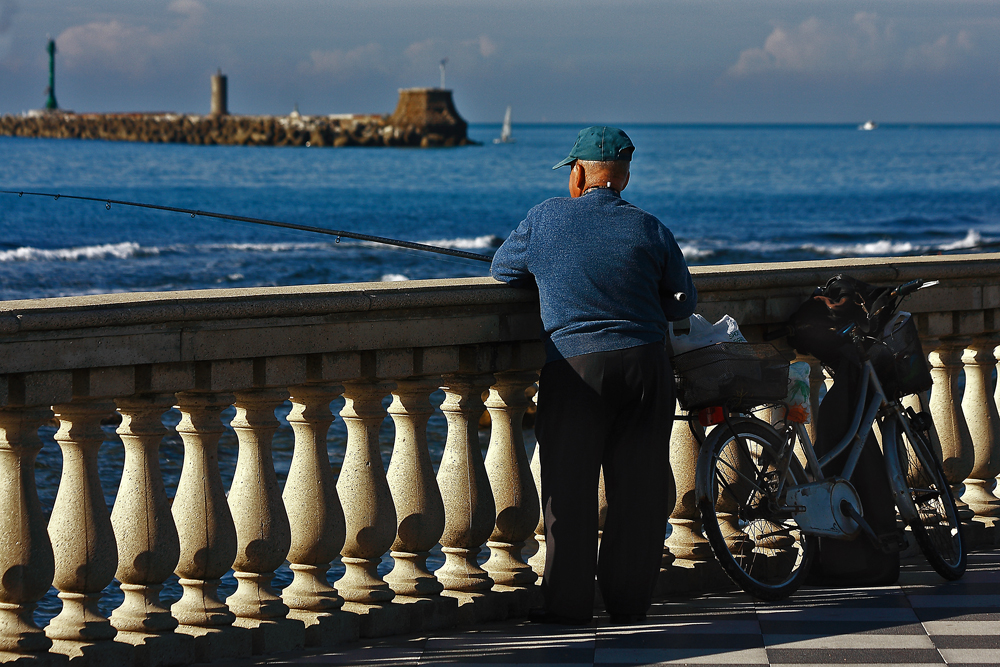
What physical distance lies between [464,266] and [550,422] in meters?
29.1

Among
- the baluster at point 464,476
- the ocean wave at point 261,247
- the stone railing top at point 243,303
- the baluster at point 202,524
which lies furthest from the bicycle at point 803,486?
the ocean wave at point 261,247

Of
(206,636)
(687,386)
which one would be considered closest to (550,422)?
(687,386)

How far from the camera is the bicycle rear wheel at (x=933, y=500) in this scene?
4699 millimetres

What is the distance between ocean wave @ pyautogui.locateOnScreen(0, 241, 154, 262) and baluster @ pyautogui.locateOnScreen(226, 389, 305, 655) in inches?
1352

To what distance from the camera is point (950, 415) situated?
518 centimetres

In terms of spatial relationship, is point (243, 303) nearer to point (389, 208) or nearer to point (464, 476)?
point (464, 476)

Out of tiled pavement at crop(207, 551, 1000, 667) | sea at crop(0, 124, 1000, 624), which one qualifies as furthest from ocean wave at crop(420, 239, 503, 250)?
tiled pavement at crop(207, 551, 1000, 667)

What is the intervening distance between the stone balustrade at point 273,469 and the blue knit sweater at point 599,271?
22 cm

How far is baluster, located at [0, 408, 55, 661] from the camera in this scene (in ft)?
10.4

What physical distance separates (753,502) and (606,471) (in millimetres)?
637

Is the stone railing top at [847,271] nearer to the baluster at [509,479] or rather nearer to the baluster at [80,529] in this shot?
the baluster at [509,479]

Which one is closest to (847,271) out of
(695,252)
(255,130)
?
(695,252)

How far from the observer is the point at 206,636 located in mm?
3572

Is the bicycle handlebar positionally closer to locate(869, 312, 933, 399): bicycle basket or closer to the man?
locate(869, 312, 933, 399): bicycle basket
